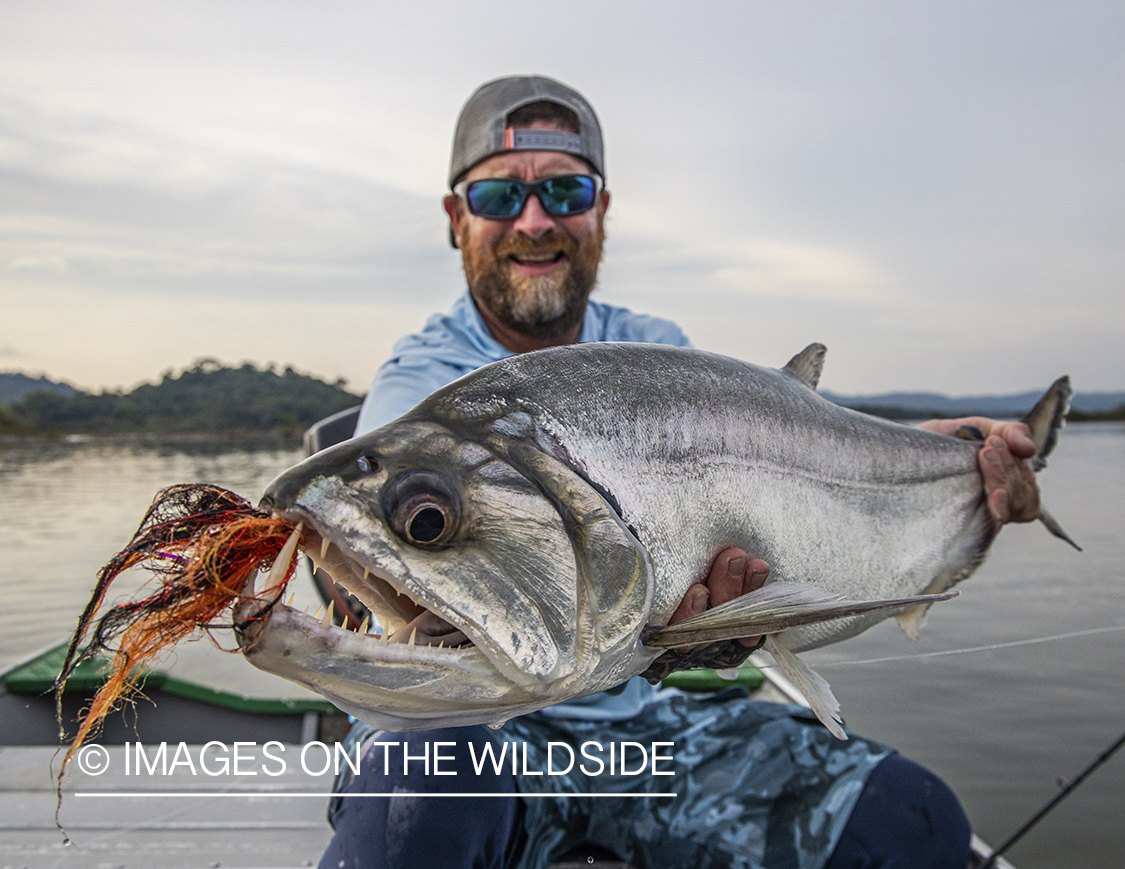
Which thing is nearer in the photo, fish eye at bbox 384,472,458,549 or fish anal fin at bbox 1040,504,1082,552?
fish eye at bbox 384,472,458,549

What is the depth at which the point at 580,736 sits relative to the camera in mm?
2904

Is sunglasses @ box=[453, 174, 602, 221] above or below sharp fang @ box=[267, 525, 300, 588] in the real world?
above

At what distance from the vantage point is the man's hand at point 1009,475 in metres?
3.10

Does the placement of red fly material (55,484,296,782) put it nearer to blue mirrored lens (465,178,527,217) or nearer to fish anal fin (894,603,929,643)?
blue mirrored lens (465,178,527,217)

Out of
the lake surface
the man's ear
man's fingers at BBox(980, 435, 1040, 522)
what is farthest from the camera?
the lake surface

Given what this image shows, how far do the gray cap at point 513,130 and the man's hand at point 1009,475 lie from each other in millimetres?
2047

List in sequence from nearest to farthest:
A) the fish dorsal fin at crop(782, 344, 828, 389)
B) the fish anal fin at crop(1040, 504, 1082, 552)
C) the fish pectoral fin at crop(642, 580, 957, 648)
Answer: the fish pectoral fin at crop(642, 580, 957, 648) → the fish dorsal fin at crop(782, 344, 828, 389) → the fish anal fin at crop(1040, 504, 1082, 552)

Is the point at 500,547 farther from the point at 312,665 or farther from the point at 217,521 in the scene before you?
the point at 217,521

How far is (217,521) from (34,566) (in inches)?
614

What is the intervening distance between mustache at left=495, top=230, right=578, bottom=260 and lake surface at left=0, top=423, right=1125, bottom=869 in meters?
1.93

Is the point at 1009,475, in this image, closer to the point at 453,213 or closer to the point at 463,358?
the point at 463,358

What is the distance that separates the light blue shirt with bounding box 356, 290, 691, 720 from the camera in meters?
2.99

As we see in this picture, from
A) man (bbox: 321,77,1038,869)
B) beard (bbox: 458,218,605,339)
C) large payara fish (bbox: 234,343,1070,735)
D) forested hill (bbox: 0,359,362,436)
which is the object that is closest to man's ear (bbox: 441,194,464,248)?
man (bbox: 321,77,1038,869)

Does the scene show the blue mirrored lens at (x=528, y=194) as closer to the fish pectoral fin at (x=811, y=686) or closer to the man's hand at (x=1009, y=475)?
the man's hand at (x=1009, y=475)
